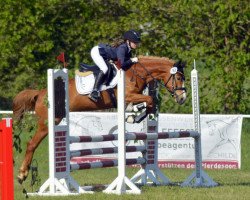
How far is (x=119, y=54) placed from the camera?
38.5 ft

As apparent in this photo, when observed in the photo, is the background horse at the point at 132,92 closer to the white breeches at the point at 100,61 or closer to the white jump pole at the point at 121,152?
the white breeches at the point at 100,61

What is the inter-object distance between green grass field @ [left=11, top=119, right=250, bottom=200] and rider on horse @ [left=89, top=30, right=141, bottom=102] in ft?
5.09

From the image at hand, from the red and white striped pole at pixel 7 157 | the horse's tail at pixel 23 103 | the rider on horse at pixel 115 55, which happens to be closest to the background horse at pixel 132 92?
the horse's tail at pixel 23 103

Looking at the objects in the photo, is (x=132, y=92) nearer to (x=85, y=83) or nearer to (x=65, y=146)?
(x=85, y=83)

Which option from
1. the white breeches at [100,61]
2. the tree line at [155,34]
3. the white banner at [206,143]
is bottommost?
the white banner at [206,143]

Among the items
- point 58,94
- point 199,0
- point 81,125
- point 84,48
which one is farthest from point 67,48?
point 58,94

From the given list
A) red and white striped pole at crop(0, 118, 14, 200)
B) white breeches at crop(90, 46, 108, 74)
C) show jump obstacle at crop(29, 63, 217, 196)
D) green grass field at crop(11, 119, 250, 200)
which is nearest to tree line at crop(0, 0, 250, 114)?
green grass field at crop(11, 119, 250, 200)

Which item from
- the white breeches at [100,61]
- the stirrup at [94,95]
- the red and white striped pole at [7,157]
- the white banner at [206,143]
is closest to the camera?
the red and white striped pole at [7,157]

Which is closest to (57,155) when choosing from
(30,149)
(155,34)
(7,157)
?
(30,149)

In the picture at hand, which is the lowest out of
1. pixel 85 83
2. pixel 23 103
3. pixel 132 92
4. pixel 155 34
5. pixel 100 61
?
pixel 23 103

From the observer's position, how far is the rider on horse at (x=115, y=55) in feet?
38.7

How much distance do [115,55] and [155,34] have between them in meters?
9.01

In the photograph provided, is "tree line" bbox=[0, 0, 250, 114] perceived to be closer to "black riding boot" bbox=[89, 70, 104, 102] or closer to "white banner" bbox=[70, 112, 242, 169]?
"white banner" bbox=[70, 112, 242, 169]

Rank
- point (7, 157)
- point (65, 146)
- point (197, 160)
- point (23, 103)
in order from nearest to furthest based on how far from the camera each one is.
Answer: point (7, 157)
point (65, 146)
point (197, 160)
point (23, 103)
